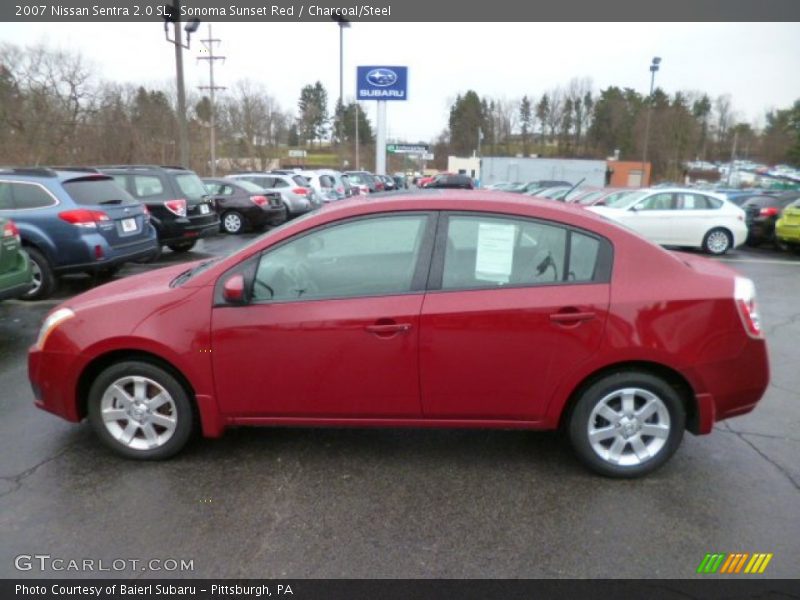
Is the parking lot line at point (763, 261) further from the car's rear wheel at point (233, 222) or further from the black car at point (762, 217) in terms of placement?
the car's rear wheel at point (233, 222)

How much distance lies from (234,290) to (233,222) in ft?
40.8

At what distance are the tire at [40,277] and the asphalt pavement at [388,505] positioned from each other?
13.1 feet

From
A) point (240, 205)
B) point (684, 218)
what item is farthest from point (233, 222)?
point (684, 218)

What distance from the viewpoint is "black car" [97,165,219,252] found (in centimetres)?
1048

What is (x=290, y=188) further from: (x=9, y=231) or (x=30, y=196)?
(x=9, y=231)

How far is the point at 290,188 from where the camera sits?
17.0m

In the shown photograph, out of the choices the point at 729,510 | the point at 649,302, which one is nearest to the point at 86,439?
the point at 649,302

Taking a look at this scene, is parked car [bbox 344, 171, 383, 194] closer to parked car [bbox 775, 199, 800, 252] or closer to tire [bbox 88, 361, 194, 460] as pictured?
parked car [bbox 775, 199, 800, 252]

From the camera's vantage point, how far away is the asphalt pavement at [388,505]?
2658 mm

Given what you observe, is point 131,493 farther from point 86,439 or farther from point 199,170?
point 199,170

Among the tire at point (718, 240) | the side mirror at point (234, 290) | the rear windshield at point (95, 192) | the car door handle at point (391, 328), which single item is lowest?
the tire at point (718, 240)

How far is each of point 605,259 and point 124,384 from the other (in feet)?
9.45

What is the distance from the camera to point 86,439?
377cm

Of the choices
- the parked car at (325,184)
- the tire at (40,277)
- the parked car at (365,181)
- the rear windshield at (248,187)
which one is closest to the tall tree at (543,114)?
the parked car at (365,181)
